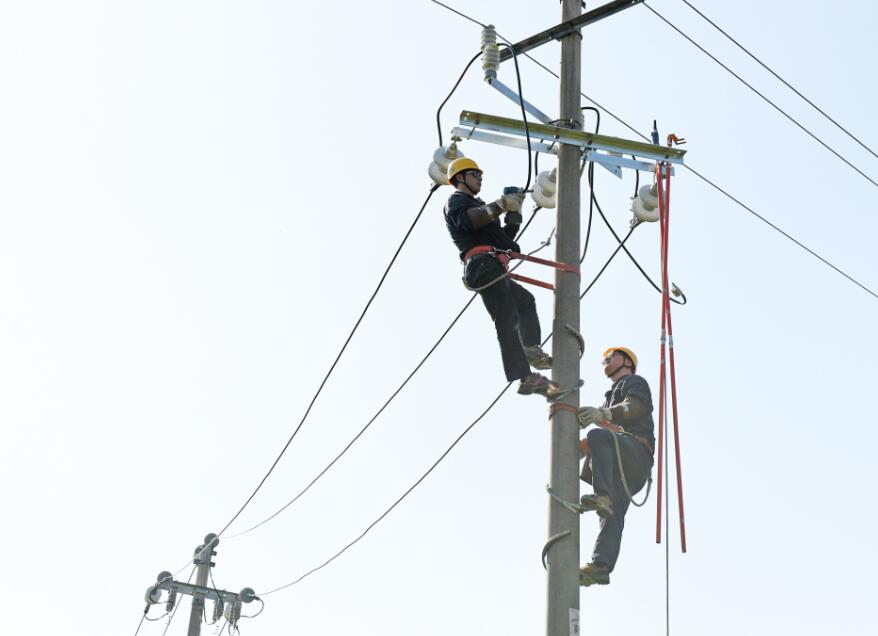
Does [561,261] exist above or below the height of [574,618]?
above

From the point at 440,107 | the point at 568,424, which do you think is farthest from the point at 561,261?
the point at 440,107

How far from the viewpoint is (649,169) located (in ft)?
24.9

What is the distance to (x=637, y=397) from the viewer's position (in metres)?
7.70

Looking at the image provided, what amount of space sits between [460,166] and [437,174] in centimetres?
26

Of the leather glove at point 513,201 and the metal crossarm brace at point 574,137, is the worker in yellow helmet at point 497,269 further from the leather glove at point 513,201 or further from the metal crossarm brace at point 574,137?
the metal crossarm brace at point 574,137

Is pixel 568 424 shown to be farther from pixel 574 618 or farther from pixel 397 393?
pixel 397 393

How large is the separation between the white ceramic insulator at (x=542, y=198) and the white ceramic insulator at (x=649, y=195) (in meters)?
0.71

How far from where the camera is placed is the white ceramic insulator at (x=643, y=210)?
7.75 meters

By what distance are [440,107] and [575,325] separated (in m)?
2.24

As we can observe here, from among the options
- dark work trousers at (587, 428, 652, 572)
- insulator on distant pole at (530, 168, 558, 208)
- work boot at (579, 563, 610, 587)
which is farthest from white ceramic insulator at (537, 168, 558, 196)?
work boot at (579, 563, 610, 587)

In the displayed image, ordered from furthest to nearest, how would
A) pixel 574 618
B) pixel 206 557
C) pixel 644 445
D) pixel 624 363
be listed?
pixel 206 557 < pixel 624 363 < pixel 644 445 < pixel 574 618

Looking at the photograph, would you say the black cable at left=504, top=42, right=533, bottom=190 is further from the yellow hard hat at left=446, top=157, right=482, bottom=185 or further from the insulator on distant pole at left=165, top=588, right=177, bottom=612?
the insulator on distant pole at left=165, top=588, right=177, bottom=612

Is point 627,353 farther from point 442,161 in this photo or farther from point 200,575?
point 200,575

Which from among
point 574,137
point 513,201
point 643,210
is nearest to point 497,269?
point 513,201
